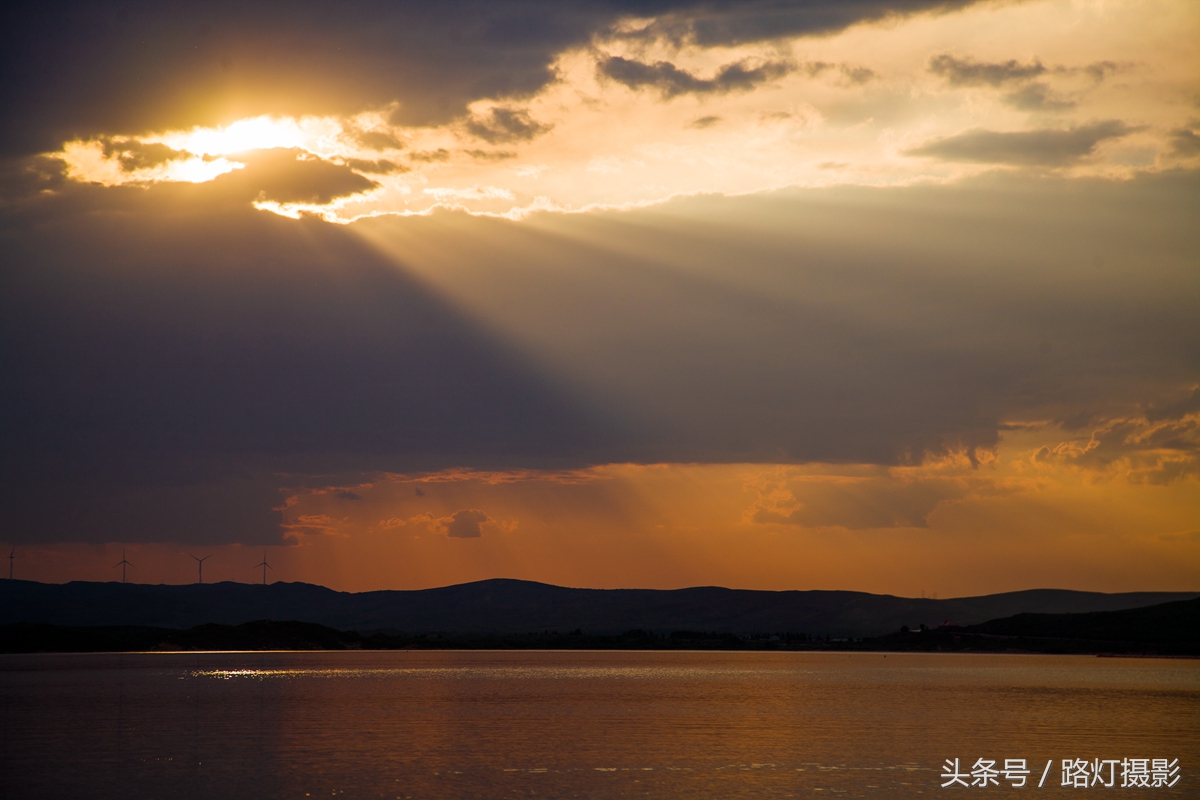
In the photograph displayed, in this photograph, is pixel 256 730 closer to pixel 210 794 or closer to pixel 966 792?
pixel 210 794

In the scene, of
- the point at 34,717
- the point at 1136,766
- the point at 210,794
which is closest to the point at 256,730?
the point at 34,717

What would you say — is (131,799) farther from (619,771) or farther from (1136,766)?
(1136,766)

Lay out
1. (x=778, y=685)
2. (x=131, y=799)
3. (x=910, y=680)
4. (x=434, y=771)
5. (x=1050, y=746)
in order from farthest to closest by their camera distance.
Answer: (x=910, y=680) < (x=778, y=685) < (x=1050, y=746) < (x=434, y=771) < (x=131, y=799)

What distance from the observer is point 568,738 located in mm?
66000

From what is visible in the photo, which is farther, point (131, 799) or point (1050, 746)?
point (1050, 746)

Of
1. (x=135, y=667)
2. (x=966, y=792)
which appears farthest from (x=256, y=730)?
(x=135, y=667)

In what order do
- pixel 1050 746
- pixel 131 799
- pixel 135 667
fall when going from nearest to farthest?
pixel 131 799 < pixel 1050 746 < pixel 135 667

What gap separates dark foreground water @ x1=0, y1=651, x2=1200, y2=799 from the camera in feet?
158

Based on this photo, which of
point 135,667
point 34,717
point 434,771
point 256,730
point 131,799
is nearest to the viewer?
point 131,799

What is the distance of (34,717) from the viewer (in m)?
78.2

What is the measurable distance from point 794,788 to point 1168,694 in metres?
76.1

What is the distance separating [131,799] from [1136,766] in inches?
1766

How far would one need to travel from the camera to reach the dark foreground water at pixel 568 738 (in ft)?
158

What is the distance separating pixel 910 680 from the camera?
457ft
